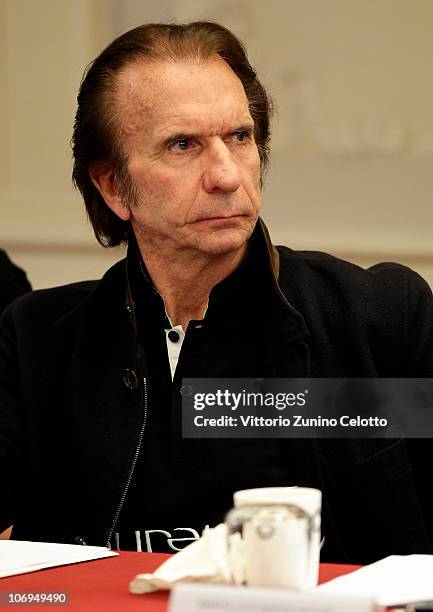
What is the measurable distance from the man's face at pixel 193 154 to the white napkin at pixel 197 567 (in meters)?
0.83

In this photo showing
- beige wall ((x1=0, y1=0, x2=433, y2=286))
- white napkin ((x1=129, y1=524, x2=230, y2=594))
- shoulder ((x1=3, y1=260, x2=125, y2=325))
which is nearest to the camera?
A: white napkin ((x1=129, y1=524, x2=230, y2=594))

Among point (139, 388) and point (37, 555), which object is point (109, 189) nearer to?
point (139, 388)

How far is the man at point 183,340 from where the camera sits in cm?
204

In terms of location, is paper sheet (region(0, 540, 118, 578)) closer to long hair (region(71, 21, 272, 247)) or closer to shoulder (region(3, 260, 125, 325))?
shoulder (region(3, 260, 125, 325))

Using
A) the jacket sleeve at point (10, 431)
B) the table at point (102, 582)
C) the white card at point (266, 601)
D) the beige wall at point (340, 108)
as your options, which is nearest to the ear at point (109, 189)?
the jacket sleeve at point (10, 431)

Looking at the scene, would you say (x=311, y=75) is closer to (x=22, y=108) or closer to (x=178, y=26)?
(x=22, y=108)

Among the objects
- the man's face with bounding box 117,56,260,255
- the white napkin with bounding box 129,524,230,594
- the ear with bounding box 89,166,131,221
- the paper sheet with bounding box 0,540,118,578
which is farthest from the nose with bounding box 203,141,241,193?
the white napkin with bounding box 129,524,230,594

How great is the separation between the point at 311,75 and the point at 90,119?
175 centimetres

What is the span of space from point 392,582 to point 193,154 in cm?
103

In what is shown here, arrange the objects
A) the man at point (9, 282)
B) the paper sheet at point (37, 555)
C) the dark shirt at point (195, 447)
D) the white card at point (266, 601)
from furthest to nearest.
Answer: the man at point (9, 282)
the dark shirt at point (195, 447)
the paper sheet at point (37, 555)
the white card at point (266, 601)

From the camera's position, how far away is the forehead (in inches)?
84.0

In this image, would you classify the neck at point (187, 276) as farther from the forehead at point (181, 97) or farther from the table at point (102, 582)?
the table at point (102, 582)

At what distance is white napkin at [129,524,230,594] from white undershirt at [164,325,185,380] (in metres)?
0.76

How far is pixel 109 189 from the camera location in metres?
2.40
